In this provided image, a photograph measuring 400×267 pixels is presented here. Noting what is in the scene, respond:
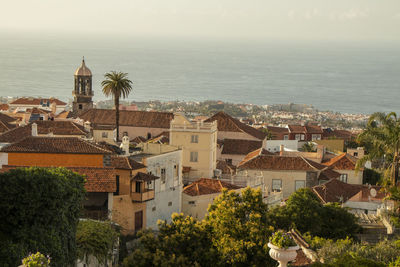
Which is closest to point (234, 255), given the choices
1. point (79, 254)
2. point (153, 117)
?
point (79, 254)

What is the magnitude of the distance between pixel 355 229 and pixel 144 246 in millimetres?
12223

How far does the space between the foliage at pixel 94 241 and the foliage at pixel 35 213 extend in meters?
1.62

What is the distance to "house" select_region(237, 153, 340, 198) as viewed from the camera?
48.2m

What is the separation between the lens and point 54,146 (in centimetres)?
3161

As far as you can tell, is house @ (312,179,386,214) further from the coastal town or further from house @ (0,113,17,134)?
house @ (0,113,17,134)

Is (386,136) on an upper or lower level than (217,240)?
upper

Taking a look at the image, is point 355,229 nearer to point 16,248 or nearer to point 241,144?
point 16,248

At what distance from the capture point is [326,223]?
3319cm

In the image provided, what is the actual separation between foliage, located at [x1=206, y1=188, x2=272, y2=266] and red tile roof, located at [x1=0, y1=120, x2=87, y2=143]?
2132 cm

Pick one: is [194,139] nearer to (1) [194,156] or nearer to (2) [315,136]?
(1) [194,156]

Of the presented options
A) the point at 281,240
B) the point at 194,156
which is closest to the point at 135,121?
the point at 194,156

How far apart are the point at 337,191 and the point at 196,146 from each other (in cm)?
906

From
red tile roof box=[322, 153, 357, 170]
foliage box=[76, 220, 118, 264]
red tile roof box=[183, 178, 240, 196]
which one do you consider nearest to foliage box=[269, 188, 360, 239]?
red tile roof box=[183, 178, 240, 196]

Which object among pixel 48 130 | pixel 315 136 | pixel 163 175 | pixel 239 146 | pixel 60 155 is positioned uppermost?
pixel 60 155
